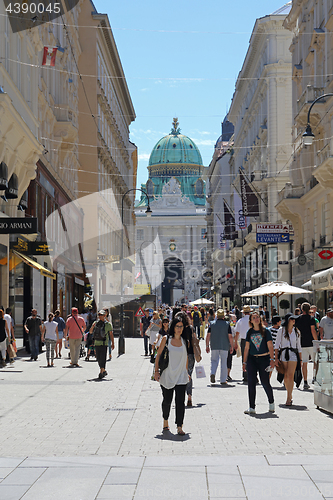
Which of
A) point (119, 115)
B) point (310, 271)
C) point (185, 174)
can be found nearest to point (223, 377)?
point (310, 271)

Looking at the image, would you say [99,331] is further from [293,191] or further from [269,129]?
[269,129]

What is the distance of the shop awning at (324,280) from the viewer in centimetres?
1959

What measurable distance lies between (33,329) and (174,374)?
12384 millimetres

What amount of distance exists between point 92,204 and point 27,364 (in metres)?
26.8

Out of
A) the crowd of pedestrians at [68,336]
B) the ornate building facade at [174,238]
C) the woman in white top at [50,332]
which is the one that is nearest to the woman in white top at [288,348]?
the crowd of pedestrians at [68,336]

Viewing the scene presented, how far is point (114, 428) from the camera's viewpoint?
9812 millimetres

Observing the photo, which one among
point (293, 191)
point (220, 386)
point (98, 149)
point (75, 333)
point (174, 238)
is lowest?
point (220, 386)

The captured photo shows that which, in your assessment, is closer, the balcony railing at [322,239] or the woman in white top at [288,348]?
the woman in white top at [288,348]

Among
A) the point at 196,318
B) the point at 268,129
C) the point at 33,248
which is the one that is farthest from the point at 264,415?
the point at 268,129

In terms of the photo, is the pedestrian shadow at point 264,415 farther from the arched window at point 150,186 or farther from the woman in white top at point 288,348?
the arched window at point 150,186

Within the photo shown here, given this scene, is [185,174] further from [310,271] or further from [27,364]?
[27,364]

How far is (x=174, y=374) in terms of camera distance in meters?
9.85

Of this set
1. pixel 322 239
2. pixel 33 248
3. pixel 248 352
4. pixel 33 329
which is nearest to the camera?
pixel 248 352

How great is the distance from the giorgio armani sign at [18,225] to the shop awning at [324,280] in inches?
321
